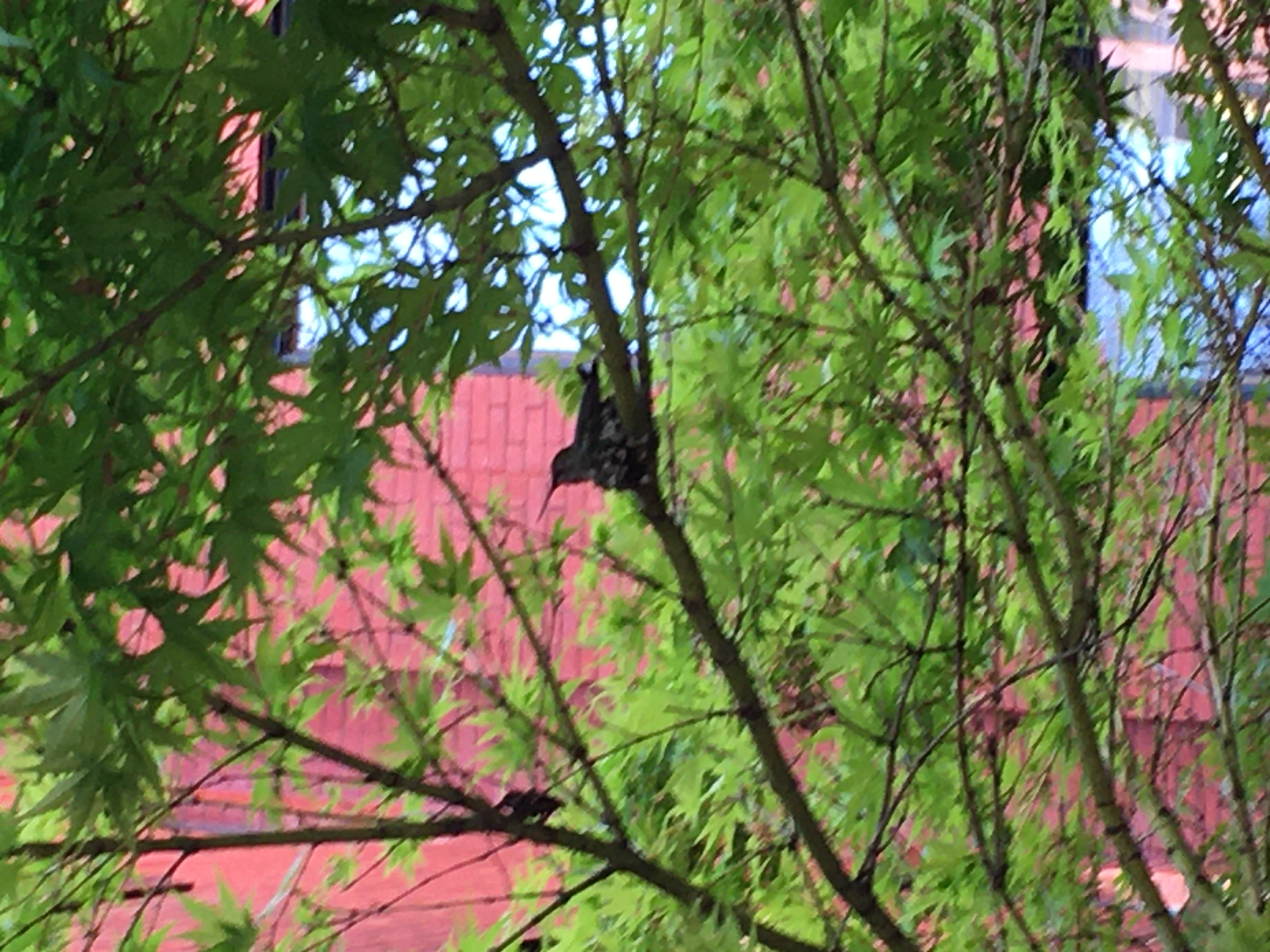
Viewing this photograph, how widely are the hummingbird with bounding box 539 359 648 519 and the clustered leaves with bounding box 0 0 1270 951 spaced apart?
26 mm

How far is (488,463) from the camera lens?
194 cm

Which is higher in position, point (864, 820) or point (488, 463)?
point (488, 463)

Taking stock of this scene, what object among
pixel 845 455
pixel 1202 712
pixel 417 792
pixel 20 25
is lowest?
pixel 1202 712

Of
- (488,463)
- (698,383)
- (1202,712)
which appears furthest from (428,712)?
(488,463)

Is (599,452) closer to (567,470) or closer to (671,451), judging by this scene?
(567,470)

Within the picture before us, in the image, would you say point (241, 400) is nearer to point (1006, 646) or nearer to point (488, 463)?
point (1006, 646)

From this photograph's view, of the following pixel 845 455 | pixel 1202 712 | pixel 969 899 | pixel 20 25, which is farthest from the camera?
pixel 1202 712

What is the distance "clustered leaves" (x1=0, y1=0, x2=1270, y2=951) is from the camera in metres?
0.34

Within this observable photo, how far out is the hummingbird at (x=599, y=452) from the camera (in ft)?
1.43

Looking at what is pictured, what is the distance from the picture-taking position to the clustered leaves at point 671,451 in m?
0.34

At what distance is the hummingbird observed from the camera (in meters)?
0.43

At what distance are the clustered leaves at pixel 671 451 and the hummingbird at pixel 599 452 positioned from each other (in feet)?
0.09

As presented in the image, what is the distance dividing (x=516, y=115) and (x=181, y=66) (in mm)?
195

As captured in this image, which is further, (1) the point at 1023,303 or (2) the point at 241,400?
(1) the point at 1023,303
